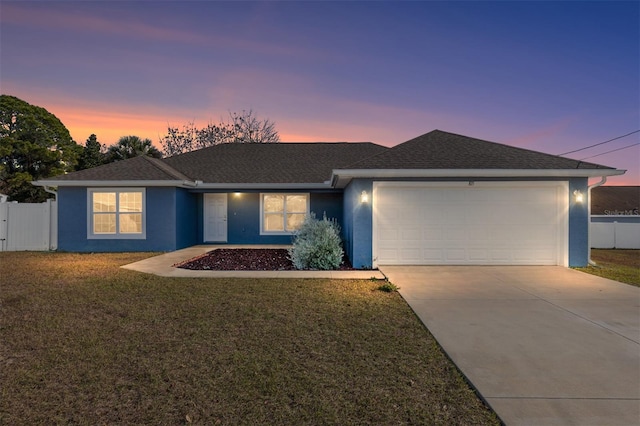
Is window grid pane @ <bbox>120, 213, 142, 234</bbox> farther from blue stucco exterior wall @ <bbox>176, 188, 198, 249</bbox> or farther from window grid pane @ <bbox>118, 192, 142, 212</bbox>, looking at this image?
blue stucco exterior wall @ <bbox>176, 188, 198, 249</bbox>

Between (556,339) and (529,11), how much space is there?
1222 centimetres

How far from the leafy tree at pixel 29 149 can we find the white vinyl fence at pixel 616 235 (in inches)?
1361

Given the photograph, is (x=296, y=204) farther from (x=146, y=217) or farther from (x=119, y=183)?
(x=119, y=183)

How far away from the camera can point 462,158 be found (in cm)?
981

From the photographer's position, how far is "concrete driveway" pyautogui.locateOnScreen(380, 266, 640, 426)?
284cm

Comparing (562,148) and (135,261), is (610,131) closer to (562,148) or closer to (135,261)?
(562,148)

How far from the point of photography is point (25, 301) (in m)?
6.08

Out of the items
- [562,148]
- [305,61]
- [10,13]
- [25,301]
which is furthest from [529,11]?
[10,13]

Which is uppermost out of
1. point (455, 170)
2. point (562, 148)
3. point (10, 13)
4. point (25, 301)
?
point (10, 13)

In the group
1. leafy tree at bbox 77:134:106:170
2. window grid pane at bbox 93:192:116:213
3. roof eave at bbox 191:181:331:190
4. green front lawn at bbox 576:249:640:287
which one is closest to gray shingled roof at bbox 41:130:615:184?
roof eave at bbox 191:181:331:190

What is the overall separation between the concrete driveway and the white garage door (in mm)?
1655

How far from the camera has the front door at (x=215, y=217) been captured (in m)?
15.4

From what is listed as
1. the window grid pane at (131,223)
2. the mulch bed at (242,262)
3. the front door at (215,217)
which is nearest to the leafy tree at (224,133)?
the front door at (215,217)

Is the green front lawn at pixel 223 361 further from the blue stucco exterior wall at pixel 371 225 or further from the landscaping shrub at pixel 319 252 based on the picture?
the blue stucco exterior wall at pixel 371 225
